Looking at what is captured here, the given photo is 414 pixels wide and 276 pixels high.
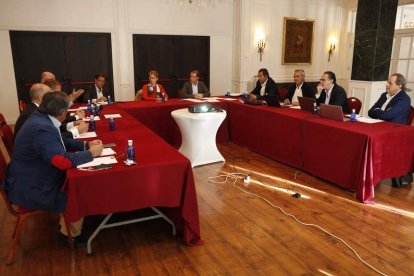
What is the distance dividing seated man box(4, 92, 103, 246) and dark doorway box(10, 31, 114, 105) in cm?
561

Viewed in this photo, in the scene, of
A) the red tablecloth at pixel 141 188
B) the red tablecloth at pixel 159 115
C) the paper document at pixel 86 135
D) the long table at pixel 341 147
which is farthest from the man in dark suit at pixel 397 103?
the paper document at pixel 86 135

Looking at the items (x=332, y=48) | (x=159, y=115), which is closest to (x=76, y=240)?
(x=159, y=115)

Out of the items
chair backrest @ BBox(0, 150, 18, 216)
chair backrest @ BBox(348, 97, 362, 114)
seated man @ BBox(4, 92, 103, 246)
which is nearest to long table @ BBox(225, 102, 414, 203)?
chair backrest @ BBox(348, 97, 362, 114)

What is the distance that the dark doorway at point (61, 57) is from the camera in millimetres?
7164

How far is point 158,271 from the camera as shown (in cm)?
242

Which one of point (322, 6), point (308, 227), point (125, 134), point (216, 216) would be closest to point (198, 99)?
point (125, 134)

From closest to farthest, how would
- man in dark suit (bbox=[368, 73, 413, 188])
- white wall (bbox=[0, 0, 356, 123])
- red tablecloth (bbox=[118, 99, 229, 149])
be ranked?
man in dark suit (bbox=[368, 73, 413, 188])
red tablecloth (bbox=[118, 99, 229, 149])
white wall (bbox=[0, 0, 356, 123])

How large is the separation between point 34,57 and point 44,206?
596cm

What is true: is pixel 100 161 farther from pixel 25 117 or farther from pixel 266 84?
pixel 266 84

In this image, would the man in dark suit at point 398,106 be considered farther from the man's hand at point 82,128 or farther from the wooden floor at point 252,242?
the man's hand at point 82,128

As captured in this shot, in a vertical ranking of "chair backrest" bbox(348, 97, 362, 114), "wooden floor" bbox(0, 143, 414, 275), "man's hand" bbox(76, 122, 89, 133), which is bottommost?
"wooden floor" bbox(0, 143, 414, 275)

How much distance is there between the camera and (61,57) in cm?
746

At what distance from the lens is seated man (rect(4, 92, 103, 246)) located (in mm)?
2297

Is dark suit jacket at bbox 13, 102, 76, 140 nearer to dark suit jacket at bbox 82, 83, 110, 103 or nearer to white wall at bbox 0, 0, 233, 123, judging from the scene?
dark suit jacket at bbox 82, 83, 110, 103
